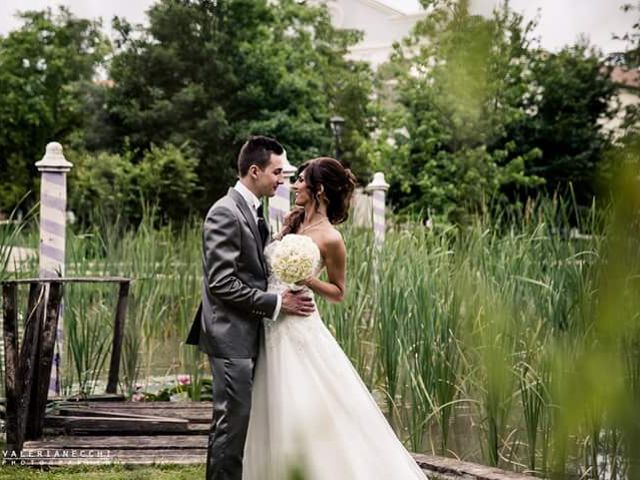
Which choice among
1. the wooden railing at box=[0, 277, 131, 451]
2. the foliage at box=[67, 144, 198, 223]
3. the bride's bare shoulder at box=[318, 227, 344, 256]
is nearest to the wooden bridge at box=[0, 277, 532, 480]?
the wooden railing at box=[0, 277, 131, 451]

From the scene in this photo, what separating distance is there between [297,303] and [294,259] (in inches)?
8.6

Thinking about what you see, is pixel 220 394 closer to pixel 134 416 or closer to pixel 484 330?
pixel 484 330

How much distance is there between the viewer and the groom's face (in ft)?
9.68

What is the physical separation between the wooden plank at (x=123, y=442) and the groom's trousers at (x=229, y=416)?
5.04 ft

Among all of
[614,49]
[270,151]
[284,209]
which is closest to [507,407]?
[270,151]

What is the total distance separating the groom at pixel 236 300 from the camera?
113 inches

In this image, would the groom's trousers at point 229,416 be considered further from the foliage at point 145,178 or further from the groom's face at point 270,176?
the foliage at point 145,178

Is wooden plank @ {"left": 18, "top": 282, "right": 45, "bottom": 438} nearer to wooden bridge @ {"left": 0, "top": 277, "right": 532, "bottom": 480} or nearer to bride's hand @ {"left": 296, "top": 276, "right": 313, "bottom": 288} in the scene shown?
wooden bridge @ {"left": 0, "top": 277, "right": 532, "bottom": 480}

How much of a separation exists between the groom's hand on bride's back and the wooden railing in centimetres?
147

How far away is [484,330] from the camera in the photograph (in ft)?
12.8

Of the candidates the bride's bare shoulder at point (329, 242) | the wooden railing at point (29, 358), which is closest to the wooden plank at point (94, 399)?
the wooden railing at point (29, 358)

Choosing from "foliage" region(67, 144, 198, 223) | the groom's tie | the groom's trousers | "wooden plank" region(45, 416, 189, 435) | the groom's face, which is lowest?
"wooden plank" region(45, 416, 189, 435)

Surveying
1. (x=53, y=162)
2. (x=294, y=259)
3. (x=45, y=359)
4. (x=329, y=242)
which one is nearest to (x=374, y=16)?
(x=294, y=259)

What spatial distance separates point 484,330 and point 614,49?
3574 millimetres
